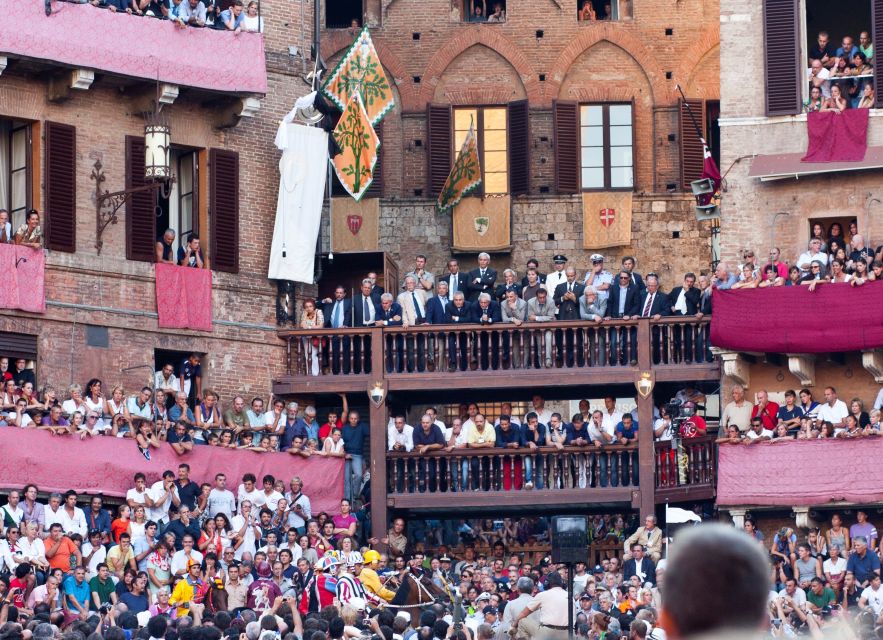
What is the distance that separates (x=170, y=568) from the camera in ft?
78.9

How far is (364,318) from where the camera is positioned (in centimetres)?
3084

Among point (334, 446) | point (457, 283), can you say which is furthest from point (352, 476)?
point (457, 283)

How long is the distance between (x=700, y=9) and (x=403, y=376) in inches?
382

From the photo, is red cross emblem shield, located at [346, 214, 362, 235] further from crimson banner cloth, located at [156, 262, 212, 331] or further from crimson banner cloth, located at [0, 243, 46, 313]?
crimson banner cloth, located at [0, 243, 46, 313]

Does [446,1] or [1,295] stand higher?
[446,1]

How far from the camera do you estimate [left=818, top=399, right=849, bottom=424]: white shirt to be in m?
28.6

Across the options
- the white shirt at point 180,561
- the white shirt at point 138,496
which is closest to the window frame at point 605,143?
the white shirt at point 138,496

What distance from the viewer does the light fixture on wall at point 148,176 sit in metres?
29.1

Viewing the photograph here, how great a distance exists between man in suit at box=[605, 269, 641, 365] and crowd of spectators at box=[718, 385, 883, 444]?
6.09 ft

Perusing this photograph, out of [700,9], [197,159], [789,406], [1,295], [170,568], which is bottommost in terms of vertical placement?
[170,568]

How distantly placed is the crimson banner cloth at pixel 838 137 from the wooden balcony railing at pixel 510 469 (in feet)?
18.4

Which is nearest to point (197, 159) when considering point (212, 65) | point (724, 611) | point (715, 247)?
point (212, 65)

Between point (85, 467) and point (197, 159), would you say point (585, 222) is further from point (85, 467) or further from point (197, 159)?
point (85, 467)

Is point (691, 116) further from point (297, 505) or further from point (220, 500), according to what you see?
point (220, 500)
